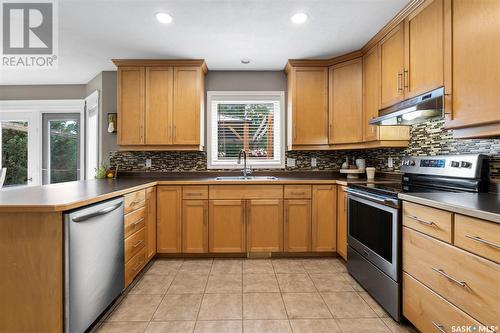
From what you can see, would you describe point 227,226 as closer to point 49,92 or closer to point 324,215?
point 324,215

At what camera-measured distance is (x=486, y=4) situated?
1462mm

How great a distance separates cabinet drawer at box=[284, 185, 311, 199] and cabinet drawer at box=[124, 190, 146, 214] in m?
1.53

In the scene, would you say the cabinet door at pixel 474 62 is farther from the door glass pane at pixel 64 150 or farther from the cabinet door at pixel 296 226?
the door glass pane at pixel 64 150

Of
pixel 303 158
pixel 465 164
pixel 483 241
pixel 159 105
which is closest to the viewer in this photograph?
pixel 483 241

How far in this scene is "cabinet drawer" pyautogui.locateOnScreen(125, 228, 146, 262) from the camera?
2.15 meters

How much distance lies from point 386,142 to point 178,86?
2.47m

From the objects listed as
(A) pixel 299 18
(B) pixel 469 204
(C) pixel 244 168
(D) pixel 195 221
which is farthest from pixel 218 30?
(B) pixel 469 204

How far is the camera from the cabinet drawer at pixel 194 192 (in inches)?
115

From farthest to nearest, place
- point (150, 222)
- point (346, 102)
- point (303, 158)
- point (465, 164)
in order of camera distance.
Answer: point (303, 158) → point (346, 102) → point (150, 222) → point (465, 164)

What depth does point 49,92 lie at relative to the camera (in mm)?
4035

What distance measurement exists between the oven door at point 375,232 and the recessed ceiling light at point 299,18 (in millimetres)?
1671

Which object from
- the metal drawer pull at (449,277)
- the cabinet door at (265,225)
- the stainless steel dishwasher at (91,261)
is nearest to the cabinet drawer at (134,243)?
the stainless steel dishwasher at (91,261)

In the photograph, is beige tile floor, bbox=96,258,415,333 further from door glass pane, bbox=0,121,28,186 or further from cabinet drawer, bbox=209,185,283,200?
door glass pane, bbox=0,121,28,186

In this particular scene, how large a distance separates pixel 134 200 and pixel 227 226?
107 centimetres
